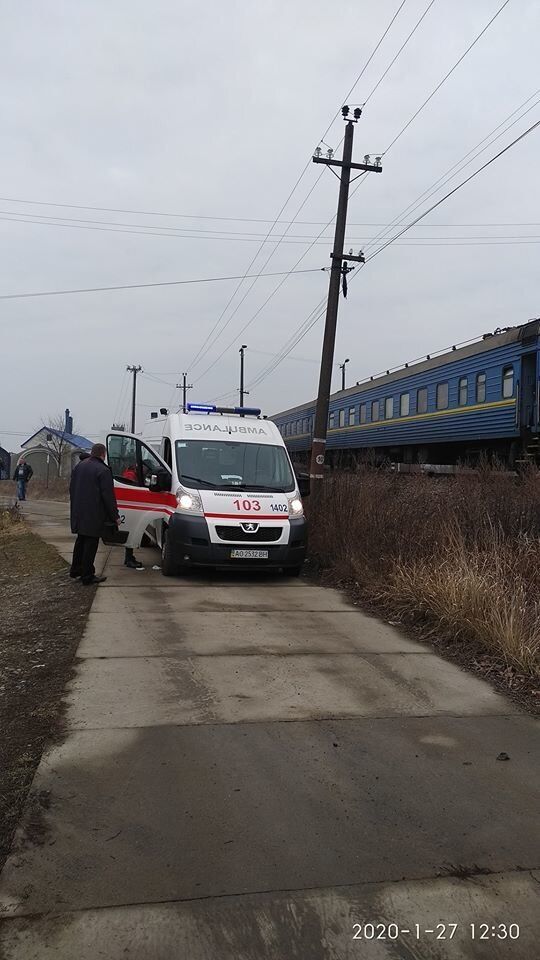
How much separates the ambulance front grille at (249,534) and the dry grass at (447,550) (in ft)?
3.45

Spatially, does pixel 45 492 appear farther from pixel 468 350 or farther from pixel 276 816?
pixel 276 816

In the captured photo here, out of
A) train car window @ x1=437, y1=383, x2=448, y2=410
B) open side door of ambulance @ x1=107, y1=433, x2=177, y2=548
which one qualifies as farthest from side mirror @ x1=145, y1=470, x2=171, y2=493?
train car window @ x1=437, y1=383, x2=448, y2=410

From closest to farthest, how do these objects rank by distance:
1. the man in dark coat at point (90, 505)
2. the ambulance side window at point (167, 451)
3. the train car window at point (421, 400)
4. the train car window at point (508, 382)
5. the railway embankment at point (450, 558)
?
the railway embankment at point (450, 558) < the man in dark coat at point (90, 505) < the ambulance side window at point (167, 451) < the train car window at point (508, 382) < the train car window at point (421, 400)

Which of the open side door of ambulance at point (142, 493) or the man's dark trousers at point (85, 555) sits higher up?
the open side door of ambulance at point (142, 493)

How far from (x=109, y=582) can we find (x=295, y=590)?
2.32 meters

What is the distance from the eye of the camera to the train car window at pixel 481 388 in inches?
679

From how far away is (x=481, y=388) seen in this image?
57.0ft

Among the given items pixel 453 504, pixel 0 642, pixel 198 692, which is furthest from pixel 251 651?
pixel 453 504

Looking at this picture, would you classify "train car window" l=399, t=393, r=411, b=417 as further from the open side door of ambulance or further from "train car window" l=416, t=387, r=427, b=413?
the open side door of ambulance

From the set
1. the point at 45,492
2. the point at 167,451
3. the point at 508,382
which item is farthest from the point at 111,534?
the point at 45,492

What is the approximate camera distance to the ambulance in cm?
→ 867

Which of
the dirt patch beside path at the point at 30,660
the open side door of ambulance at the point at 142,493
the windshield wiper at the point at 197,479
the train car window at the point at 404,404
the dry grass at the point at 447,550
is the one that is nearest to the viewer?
the dirt patch beside path at the point at 30,660

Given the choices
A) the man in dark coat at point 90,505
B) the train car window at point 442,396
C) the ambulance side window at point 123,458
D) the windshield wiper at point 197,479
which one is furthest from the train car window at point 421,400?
the man in dark coat at point 90,505

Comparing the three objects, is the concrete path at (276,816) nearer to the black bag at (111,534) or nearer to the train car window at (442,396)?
the black bag at (111,534)
